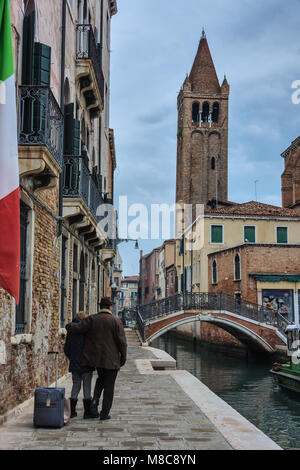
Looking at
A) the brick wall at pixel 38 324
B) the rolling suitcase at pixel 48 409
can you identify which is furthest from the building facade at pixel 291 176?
the rolling suitcase at pixel 48 409

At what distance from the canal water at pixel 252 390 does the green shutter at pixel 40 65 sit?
8.24 m

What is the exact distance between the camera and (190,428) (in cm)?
613

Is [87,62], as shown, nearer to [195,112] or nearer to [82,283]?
[82,283]

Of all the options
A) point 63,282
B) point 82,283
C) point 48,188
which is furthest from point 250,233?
point 48,188

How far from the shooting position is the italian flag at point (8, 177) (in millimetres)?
4547

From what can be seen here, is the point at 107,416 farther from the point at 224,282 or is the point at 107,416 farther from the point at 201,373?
the point at 224,282

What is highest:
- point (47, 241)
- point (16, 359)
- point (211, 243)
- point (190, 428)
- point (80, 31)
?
point (80, 31)

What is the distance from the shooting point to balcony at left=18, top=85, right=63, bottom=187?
7.09 metres

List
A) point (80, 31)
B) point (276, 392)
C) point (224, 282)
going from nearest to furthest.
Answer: point (80, 31), point (276, 392), point (224, 282)

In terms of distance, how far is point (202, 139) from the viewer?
205 ft

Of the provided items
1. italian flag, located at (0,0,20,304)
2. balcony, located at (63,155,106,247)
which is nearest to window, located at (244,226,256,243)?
balcony, located at (63,155,106,247)

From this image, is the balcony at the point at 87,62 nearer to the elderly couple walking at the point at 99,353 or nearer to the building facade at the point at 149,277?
the elderly couple walking at the point at 99,353
